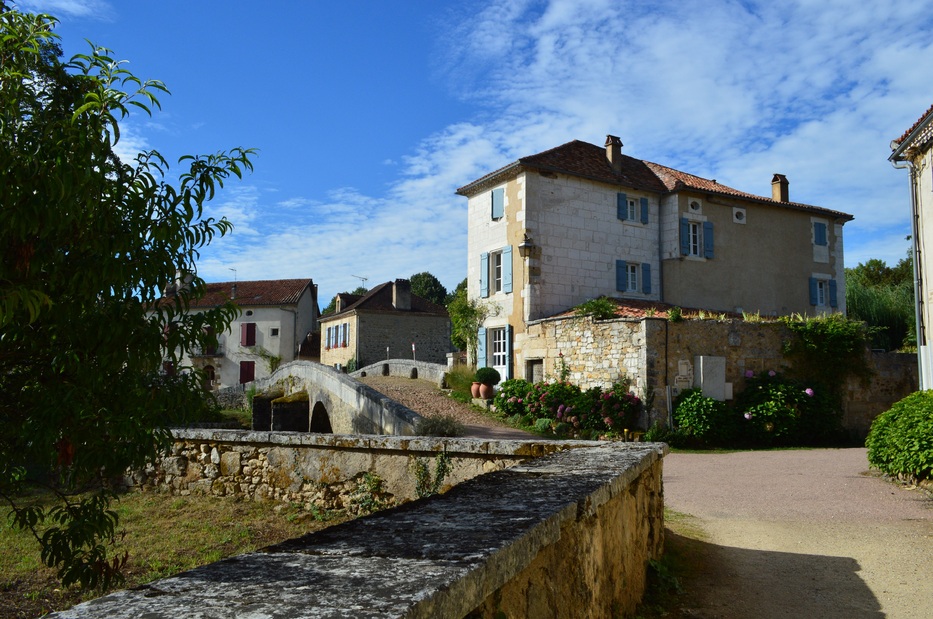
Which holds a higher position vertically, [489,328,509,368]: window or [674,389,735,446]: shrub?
[489,328,509,368]: window

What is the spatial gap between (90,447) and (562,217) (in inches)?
677

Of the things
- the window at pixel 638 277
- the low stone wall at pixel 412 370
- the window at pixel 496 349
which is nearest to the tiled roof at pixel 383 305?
the low stone wall at pixel 412 370

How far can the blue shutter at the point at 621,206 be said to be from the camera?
21.2 m

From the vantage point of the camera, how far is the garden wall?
634 inches

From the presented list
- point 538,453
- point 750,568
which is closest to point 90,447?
point 538,453

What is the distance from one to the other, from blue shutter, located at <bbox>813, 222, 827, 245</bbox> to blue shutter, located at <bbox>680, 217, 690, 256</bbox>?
18.1 ft

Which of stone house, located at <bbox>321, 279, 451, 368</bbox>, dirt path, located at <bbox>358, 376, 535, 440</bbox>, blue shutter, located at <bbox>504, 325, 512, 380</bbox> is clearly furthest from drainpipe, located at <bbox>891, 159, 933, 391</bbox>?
stone house, located at <bbox>321, 279, 451, 368</bbox>

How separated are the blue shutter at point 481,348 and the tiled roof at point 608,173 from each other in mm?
4356

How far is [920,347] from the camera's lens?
41.0 ft

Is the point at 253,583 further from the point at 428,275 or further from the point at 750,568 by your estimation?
the point at 428,275

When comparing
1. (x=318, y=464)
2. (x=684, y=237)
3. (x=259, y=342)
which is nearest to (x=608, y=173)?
(x=684, y=237)

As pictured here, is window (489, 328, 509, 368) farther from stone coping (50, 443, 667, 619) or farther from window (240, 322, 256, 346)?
window (240, 322, 256, 346)

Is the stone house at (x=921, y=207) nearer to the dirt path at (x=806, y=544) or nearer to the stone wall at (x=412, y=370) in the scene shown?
the dirt path at (x=806, y=544)

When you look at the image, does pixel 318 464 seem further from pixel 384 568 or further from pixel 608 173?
pixel 608 173
